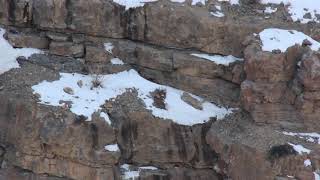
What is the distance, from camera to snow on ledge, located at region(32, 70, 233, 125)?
14193 mm

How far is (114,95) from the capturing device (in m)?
14.8

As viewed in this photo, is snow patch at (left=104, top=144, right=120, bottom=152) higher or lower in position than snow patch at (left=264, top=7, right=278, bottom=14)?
lower

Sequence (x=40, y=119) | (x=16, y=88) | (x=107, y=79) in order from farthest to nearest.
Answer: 1. (x=107, y=79)
2. (x=16, y=88)
3. (x=40, y=119)

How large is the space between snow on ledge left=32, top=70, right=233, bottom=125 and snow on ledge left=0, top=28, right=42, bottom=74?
139cm

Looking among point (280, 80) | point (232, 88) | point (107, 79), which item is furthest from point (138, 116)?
point (280, 80)

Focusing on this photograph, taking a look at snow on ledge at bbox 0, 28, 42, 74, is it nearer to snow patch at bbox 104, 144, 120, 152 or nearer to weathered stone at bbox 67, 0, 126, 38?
weathered stone at bbox 67, 0, 126, 38

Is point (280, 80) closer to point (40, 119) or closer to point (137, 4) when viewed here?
point (137, 4)

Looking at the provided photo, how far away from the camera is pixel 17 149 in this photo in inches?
535

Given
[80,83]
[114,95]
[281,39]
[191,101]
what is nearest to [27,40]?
[80,83]

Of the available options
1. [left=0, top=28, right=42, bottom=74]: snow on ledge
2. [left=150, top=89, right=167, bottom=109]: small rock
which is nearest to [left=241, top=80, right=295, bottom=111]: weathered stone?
[left=150, top=89, right=167, bottom=109]: small rock

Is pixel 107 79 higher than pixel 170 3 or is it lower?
lower

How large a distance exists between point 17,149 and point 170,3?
21.4ft

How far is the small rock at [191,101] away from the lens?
49.1 ft

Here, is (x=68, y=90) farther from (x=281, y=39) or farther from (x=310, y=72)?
(x=310, y=72)
